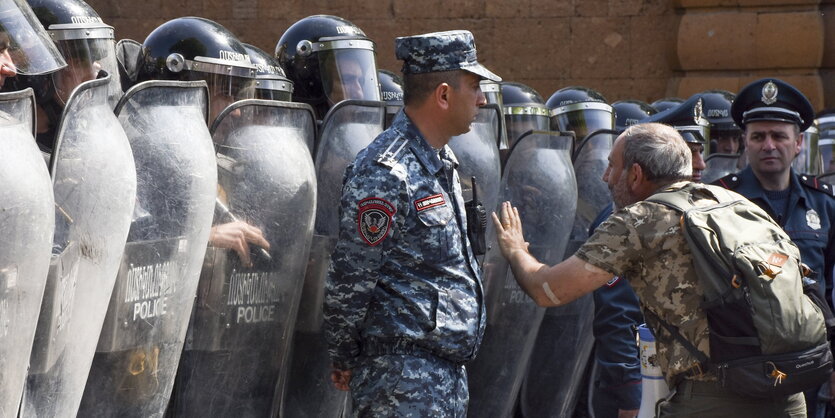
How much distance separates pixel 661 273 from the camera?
135 inches

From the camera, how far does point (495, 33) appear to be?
424 inches

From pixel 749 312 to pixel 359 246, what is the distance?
3.19 ft

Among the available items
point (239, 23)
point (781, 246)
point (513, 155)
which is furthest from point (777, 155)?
point (239, 23)

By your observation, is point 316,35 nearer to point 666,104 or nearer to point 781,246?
point 781,246

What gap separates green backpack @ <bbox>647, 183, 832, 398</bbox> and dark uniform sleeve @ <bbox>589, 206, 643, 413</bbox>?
1.06 meters

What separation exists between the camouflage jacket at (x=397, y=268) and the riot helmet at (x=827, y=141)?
451 cm

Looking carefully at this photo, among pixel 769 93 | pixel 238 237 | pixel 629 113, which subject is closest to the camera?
pixel 238 237

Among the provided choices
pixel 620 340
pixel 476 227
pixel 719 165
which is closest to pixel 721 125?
pixel 719 165

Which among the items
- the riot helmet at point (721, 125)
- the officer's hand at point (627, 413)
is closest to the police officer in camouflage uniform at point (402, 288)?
the officer's hand at point (627, 413)

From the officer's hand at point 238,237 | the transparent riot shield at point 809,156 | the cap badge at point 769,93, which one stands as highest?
the cap badge at point 769,93

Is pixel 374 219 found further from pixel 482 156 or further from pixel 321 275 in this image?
pixel 482 156

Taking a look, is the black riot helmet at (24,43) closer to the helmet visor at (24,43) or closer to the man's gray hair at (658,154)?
the helmet visor at (24,43)

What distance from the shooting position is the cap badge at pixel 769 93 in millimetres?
5027

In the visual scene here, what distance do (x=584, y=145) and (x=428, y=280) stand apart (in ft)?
8.38
